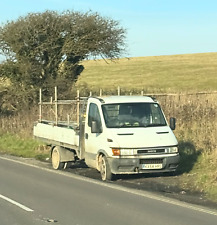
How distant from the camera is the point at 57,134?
49.3 feet

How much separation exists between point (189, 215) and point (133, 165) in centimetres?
360

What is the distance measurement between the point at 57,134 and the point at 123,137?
349cm

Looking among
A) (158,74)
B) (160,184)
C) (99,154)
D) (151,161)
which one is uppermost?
(158,74)

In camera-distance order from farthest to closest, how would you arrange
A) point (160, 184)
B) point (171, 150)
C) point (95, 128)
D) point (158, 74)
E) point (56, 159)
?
point (158, 74) → point (56, 159) → point (95, 128) → point (171, 150) → point (160, 184)

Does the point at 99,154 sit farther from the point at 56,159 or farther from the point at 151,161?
the point at 56,159

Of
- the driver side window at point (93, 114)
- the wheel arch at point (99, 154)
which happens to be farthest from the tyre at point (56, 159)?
the wheel arch at point (99, 154)

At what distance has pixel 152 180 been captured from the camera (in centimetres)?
1245

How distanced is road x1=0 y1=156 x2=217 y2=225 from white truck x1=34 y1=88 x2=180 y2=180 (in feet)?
2.10

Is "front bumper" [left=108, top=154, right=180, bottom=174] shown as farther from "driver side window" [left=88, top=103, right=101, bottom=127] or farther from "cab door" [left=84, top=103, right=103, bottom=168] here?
"driver side window" [left=88, top=103, right=101, bottom=127]

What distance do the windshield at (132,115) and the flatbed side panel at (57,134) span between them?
1.34m

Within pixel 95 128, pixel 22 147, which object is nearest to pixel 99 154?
pixel 95 128

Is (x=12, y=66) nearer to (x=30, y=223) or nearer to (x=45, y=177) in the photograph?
(x=45, y=177)

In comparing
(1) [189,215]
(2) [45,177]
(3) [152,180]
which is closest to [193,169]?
(3) [152,180]

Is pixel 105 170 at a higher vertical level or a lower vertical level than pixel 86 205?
higher
